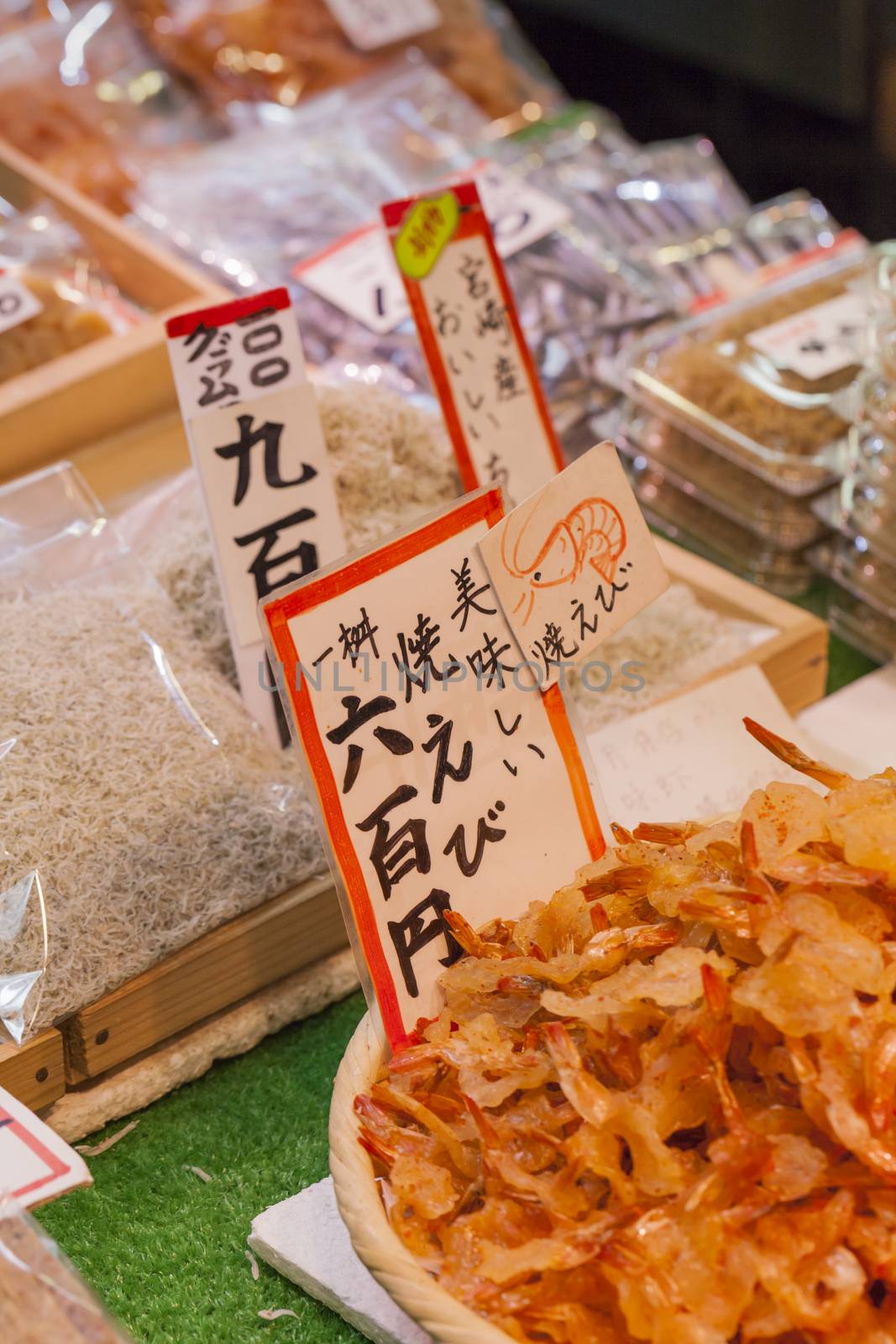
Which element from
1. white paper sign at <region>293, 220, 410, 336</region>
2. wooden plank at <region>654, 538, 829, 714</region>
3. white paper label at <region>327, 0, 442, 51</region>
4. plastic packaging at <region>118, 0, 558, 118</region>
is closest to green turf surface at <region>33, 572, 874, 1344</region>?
wooden plank at <region>654, 538, 829, 714</region>

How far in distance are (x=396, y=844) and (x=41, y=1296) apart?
0.39 metres

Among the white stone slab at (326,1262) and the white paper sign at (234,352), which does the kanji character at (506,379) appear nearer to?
the white paper sign at (234,352)

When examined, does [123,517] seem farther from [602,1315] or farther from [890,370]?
[602,1315]

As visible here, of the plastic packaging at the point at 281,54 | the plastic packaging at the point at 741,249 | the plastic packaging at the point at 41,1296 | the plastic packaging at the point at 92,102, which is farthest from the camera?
the plastic packaging at the point at 281,54

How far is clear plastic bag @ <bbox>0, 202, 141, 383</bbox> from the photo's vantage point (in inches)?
72.5

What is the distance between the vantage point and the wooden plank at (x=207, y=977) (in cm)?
116

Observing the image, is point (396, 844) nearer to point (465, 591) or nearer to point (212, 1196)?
point (465, 591)

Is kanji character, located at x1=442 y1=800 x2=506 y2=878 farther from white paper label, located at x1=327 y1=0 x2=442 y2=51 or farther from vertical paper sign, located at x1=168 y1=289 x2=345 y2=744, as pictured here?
white paper label, located at x1=327 y1=0 x2=442 y2=51

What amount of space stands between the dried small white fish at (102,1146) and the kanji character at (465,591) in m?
0.55

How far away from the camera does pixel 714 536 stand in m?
1.92

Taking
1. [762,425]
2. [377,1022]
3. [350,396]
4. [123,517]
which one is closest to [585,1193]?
[377,1022]

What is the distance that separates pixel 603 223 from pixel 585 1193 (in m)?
1.96

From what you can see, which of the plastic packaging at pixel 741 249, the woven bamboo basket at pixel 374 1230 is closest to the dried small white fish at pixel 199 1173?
the woven bamboo basket at pixel 374 1230

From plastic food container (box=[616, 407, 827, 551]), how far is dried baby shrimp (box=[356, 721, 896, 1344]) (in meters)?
0.94
